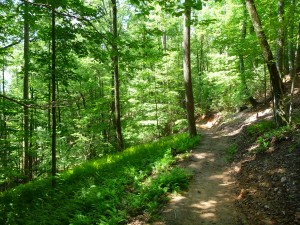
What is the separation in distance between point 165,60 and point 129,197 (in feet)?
39.6

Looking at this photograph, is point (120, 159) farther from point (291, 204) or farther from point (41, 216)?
Answer: point (291, 204)

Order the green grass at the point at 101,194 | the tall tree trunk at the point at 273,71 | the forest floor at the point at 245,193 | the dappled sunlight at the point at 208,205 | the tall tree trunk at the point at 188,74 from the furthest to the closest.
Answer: the tall tree trunk at the point at 188,74, the tall tree trunk at the point at 273,71, the green grass at the point at 101,194, the dappled sunlight at the point at 208,205, the forest floor at the point at 245,193

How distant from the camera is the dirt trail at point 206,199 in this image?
16.8 ft

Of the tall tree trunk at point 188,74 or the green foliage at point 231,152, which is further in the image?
the tall tree trunk at point 188,74

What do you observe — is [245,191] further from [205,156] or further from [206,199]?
[205,156]

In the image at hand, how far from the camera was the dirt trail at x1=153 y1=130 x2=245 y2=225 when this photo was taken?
202 inches

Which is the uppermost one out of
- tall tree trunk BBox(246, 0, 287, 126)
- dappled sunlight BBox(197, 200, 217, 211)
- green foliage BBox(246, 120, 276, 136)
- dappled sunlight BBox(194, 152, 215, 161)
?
tall tree trunk BBox(246, 0, 287, 126)

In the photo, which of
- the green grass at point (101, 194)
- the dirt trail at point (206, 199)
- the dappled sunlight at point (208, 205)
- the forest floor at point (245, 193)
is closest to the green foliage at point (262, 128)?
the forest floor at point (245, 193)

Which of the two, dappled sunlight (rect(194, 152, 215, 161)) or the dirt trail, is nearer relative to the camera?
the dirt trail

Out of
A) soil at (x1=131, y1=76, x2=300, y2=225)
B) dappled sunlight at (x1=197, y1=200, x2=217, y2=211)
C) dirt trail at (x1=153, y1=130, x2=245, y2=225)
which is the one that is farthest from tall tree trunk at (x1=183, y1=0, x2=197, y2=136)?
dappled sunlight at (x1=197, y1=200, x2=217, y2=211)

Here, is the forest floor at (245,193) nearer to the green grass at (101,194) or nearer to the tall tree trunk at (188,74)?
the green grass at (101,194)

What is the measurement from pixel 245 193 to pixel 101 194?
3647mm

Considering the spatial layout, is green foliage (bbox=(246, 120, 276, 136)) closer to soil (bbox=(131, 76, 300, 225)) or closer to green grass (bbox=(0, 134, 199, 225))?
soil (bbox=(131, 76, 300, 225))

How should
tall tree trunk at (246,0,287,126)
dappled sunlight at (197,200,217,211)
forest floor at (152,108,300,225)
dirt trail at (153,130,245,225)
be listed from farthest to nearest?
1. tall tree trunk at (246,0,287,126)
2. dappled sunlight at (197,200,217,211)
3. dirt trail at (153,130,245,225)
4. forest floor at (152,108,300,225)
